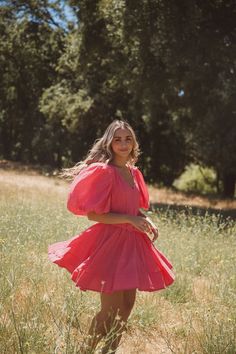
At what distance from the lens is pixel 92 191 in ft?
12.1

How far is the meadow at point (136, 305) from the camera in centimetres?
352

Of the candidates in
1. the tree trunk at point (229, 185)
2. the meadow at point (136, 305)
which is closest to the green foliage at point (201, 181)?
the tree trunk at point (229, 185)

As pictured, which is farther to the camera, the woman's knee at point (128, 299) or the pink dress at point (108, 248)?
the woman's knee at point (128, 299)

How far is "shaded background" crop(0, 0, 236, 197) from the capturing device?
14.4m

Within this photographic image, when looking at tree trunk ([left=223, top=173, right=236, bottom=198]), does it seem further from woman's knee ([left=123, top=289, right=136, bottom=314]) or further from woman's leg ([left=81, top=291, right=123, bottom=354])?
A: woman's leg ([left=81, top=291, right=123, bottom=354])

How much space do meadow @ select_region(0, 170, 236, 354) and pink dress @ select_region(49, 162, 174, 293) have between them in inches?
11.3

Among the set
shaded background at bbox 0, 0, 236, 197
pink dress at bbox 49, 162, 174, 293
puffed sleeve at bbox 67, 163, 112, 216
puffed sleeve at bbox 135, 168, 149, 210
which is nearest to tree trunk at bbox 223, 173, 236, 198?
shaded background at bbox 0, 0, 236, 197

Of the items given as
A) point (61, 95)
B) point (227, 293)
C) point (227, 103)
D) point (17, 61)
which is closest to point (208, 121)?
point (227, 103)

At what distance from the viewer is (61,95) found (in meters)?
27.2

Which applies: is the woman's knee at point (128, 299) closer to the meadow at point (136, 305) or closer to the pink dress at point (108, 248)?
the pink dress at point (108, 248)

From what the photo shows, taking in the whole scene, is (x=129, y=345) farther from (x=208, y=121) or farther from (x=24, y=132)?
(x=24, y=132)

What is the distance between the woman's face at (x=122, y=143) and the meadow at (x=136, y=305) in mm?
1146

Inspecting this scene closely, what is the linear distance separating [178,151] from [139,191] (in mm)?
26408

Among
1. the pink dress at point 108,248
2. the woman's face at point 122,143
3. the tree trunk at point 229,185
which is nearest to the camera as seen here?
the pink dress at point 108,248
